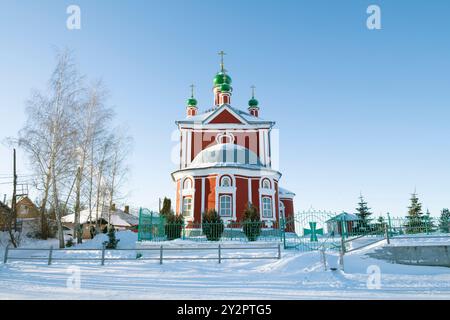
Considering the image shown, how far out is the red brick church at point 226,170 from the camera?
854 inches

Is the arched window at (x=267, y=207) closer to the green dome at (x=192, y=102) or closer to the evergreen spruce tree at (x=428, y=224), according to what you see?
the evergreen spruce tree at (x=428, y=224)

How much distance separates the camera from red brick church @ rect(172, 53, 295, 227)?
21.7 metres

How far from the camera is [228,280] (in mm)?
9586

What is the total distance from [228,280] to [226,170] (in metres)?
12.6

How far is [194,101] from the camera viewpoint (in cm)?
3325

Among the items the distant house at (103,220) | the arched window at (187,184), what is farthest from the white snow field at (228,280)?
the distant house at (103,220)

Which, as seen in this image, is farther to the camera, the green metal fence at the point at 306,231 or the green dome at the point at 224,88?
the green dome at the point at 224,88

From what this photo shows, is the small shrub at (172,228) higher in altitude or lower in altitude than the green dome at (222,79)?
lower

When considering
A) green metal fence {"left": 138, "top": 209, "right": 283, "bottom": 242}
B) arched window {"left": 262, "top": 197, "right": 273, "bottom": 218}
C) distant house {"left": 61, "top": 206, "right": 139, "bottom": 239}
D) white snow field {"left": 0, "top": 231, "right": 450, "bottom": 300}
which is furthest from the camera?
distant house {"left": 61, "top": 206, "right": 139, "bottom": 239}

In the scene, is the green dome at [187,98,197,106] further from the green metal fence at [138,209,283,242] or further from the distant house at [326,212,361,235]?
the distant house at [326,212,361,235]

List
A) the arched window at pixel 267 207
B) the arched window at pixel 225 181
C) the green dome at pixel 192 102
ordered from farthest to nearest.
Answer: the green dome at pixel 192 102, the arched window at pixel 267 207, the arched window at pixel 225 181

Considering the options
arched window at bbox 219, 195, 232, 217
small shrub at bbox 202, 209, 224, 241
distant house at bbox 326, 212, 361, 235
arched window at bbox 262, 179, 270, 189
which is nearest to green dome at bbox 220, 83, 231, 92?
arched window at bbox 262, 179, 270, 189
